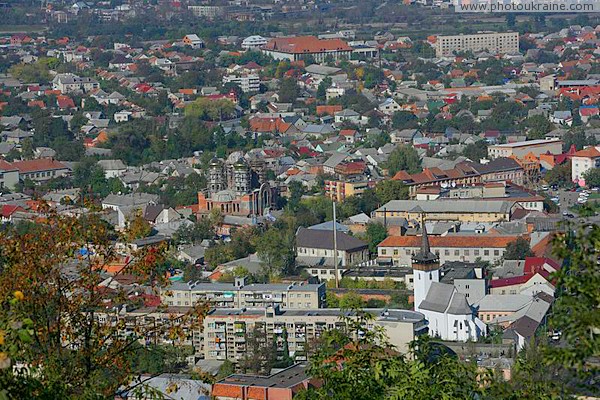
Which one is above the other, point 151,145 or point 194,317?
point 194,317

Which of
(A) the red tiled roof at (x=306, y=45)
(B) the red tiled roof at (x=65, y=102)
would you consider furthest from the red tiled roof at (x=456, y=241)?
(A) the red tiled roof at (x=306, y=45)

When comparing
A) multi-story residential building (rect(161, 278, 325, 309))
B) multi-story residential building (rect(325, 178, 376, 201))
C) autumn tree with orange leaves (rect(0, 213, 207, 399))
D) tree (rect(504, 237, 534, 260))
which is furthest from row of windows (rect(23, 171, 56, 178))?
autumn tree with orange leaves (rect(0, 213, 207, 399))

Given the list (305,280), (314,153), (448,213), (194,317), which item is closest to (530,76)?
(314,153)

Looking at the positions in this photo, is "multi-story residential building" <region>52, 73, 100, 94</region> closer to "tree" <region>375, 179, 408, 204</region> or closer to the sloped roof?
"tree" <region>375, 179, 408, 204</region>

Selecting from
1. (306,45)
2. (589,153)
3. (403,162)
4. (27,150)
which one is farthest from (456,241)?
(306,45)

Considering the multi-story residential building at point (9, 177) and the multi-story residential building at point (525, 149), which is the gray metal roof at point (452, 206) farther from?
the multi-story residential building at point (9, 177)

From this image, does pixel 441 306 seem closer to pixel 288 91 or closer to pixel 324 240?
pixel 324 240

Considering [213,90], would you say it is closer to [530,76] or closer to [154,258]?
[530,76]
